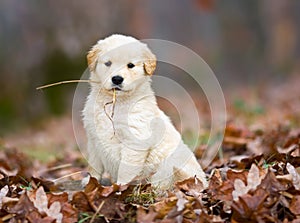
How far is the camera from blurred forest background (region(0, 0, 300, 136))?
1075cm

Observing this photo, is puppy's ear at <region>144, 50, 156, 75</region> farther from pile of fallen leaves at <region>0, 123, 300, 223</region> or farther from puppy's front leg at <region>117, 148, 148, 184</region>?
pile of fallen leaves at <region>0, 123, 300, 223</region>

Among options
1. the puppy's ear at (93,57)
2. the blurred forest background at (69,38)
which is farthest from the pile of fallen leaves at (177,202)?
the blurred forest background at (69,38)

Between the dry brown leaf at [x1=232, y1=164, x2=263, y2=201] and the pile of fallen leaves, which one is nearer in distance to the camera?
the pile of fallen leaves

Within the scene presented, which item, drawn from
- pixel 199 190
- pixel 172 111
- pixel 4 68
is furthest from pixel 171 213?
pixel 4 68

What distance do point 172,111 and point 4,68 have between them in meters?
2.81

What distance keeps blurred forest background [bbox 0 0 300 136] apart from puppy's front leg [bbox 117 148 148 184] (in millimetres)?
6476

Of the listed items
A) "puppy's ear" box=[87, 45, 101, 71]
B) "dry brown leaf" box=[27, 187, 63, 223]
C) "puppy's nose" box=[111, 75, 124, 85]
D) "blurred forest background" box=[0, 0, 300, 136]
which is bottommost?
"blurred forest background" box=[0, 0, 300, 136]

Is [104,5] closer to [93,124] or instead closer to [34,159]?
[34,159]

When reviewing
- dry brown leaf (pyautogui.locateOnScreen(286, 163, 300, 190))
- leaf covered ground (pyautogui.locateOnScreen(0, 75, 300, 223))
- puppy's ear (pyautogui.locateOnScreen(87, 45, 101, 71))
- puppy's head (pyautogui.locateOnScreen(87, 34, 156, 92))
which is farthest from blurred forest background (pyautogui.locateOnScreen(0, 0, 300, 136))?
dry brown leaf (pyautogui.locateOnScreen(286, 163, 300, 190))

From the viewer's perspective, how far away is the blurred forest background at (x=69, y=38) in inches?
423

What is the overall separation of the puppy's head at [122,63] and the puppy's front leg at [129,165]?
0.37m

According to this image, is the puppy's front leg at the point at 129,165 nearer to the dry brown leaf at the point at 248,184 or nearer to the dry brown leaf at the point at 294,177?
the dry brown leaf at the point at 248,184

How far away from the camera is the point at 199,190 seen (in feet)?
11.9

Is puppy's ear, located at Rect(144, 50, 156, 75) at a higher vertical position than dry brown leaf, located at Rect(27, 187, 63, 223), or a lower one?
higher
